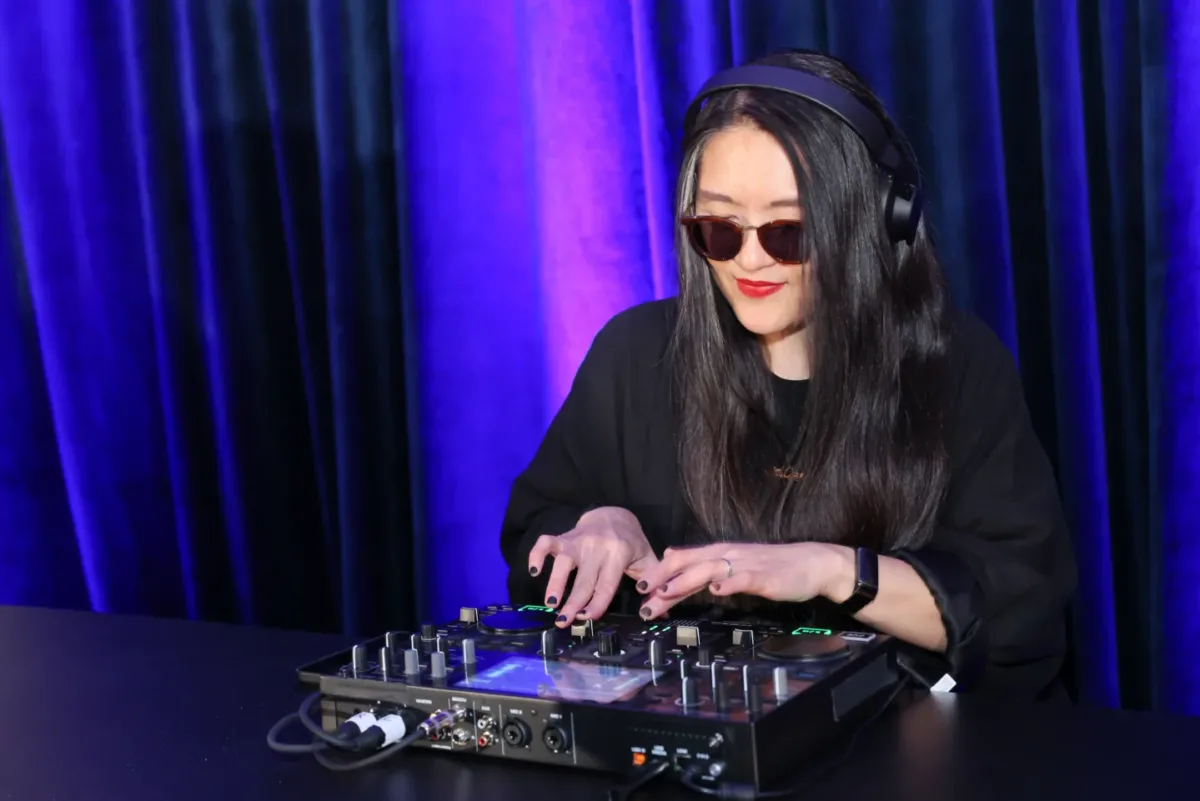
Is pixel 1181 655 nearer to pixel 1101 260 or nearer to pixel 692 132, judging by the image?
pixel 1101 260

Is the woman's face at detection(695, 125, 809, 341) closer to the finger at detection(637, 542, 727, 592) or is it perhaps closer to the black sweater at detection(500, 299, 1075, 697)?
the black sweater at detection(500, 299, 1075, 697)

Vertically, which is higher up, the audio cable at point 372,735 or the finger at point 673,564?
the finger at point 673,564

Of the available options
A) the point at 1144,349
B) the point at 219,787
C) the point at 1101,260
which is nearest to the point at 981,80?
the point at 1101,260

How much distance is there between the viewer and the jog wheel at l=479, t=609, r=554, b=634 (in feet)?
3.44

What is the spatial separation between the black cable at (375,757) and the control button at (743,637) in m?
0.25

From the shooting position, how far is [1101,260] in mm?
1759

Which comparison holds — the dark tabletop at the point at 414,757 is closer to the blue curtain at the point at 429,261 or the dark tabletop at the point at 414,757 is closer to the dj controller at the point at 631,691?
the dj controller at the point at 631,691

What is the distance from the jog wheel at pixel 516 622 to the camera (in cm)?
105

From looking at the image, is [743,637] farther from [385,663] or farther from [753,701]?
[385,663]

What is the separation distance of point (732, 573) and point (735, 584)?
0.03ft

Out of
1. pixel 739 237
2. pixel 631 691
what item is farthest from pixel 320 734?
pixel 739 237

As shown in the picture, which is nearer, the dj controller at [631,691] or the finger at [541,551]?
the dj controller at [631,691]

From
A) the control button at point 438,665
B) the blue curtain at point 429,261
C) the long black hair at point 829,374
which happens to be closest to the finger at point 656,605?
the control button at point 438,665

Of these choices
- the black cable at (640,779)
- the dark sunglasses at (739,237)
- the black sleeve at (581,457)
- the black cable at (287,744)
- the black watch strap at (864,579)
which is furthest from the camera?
the black sleeve at (581,457)
